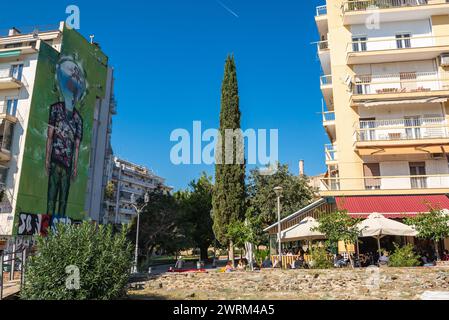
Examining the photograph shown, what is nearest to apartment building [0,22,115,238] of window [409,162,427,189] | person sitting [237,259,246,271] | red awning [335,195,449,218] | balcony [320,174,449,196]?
person sitting [237,259,246,271]

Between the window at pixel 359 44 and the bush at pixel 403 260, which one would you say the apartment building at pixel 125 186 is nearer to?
the window at pixel 359 44

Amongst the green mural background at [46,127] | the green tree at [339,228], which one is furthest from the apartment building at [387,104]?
the green mural background at [46,127]

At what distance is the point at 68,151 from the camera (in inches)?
1439

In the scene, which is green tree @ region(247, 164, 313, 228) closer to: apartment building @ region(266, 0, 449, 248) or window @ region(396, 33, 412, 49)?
apartment building @ region(266, 0, 449, 248)

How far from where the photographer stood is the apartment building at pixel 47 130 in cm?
3034

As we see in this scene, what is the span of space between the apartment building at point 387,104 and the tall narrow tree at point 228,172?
24.2 ft

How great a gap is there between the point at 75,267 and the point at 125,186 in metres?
82.9

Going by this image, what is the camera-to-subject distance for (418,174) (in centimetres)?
2517

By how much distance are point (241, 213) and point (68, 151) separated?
18.0 m

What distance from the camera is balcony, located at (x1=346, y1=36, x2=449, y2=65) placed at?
1007 inches

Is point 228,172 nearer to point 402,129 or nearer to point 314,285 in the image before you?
point 402,129

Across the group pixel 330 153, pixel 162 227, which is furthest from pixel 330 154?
pixel 162 227
